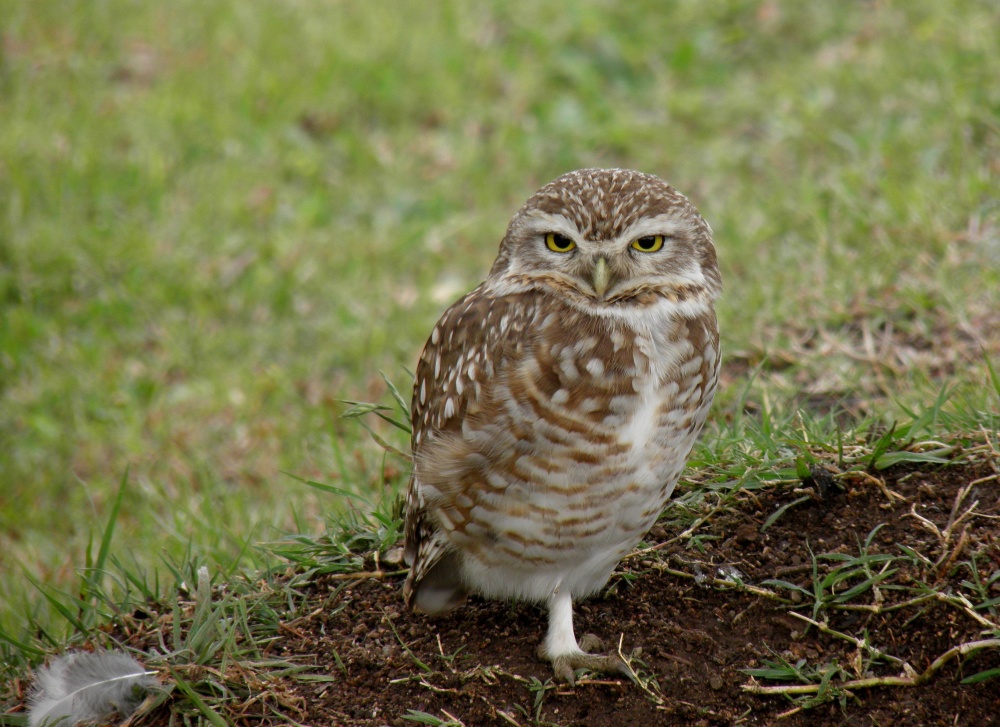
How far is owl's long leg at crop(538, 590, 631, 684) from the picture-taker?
279cm

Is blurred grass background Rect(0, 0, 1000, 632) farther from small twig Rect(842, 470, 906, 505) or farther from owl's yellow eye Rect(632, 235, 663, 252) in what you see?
owl's yellow eye Rect(632, 235, 663, 252)

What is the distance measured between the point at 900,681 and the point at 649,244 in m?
1.28

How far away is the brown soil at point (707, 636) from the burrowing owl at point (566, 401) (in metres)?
0.12

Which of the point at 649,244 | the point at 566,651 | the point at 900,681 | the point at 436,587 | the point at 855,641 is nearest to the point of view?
the point at 900,681

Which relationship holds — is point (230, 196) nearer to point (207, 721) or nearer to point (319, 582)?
point (319, 582)

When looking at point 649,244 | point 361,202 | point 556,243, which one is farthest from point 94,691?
point 361,202

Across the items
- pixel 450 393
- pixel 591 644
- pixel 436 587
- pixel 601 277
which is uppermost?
pixel 601 277

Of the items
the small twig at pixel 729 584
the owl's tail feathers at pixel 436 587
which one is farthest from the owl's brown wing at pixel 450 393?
the small twig at pixel 729 584

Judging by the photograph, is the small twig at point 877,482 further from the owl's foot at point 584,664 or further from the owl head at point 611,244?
the owl's foot at point 584,664

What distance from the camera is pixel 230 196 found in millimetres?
6680

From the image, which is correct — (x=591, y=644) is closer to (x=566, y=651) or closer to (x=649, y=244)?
(x=566, y=651)

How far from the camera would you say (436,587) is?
10.0 feet

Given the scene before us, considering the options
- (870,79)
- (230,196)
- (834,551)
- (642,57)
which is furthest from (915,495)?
(642,57)

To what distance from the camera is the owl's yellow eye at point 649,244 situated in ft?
9.59
